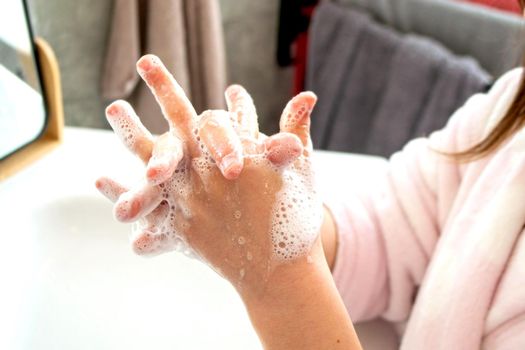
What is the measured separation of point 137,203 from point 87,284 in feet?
1.02

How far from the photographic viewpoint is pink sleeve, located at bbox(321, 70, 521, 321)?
0.63m

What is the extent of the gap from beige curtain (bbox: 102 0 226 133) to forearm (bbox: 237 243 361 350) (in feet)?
2.18

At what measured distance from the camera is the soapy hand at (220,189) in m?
0.42

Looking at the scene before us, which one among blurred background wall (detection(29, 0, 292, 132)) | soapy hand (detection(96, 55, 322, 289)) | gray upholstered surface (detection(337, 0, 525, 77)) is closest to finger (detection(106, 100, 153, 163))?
soapy hand (detection(96, 55, 322, 289))

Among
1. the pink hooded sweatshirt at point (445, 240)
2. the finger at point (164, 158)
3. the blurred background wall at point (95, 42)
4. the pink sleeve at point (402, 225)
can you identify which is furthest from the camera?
the blurred background wall at point (95, 42)

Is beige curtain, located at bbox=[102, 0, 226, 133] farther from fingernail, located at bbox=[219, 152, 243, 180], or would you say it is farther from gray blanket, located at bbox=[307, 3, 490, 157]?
fingernail, located at bbox=[219, 152, 243, 180]

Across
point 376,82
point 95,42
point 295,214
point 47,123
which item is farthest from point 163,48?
point 295,214

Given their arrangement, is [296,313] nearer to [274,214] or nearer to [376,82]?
[274,214]

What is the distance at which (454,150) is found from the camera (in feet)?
2.10

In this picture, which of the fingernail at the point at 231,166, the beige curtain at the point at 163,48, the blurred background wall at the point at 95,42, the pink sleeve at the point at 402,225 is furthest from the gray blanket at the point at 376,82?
the fingernail at the point at 231,166

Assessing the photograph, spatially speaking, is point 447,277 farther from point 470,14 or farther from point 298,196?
point 470,14

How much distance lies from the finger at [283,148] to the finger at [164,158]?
68 millimetres

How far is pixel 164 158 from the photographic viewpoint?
0.39 metres

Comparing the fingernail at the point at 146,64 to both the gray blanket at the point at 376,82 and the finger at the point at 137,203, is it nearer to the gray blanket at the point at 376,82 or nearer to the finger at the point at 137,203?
the finger at the point at 137,203
